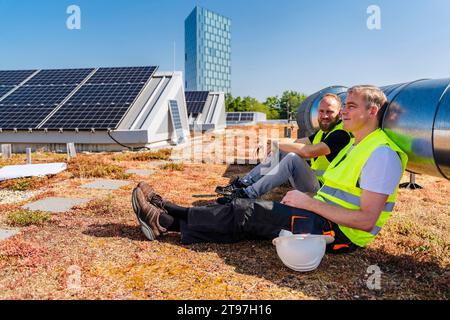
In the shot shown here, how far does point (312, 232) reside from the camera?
9.37ft

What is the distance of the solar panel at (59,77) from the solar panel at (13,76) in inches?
19.2

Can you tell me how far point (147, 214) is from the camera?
11.1ft

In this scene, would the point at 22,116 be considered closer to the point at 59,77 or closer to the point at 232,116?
the point at 59,77

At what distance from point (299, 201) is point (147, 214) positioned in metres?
1.49

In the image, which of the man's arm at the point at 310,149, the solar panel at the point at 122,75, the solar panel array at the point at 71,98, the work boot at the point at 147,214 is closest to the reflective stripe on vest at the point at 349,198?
the man's arm at the point at 310,149

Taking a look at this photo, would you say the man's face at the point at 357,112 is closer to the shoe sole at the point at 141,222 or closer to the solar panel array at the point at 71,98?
the shoe sole at the point at 141,222

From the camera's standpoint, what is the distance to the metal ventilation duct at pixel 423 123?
2.62m

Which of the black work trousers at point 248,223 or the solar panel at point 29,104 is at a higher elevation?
the solar panel at point 29,104

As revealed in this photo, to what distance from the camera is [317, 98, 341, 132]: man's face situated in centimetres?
425

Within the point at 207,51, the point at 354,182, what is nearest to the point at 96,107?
the point at 354,182

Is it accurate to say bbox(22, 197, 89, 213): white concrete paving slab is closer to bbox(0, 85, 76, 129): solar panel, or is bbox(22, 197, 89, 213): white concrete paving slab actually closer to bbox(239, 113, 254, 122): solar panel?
bbox(0, 85, 76, 129): solar panel

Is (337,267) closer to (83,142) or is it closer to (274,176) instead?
(274,176)
